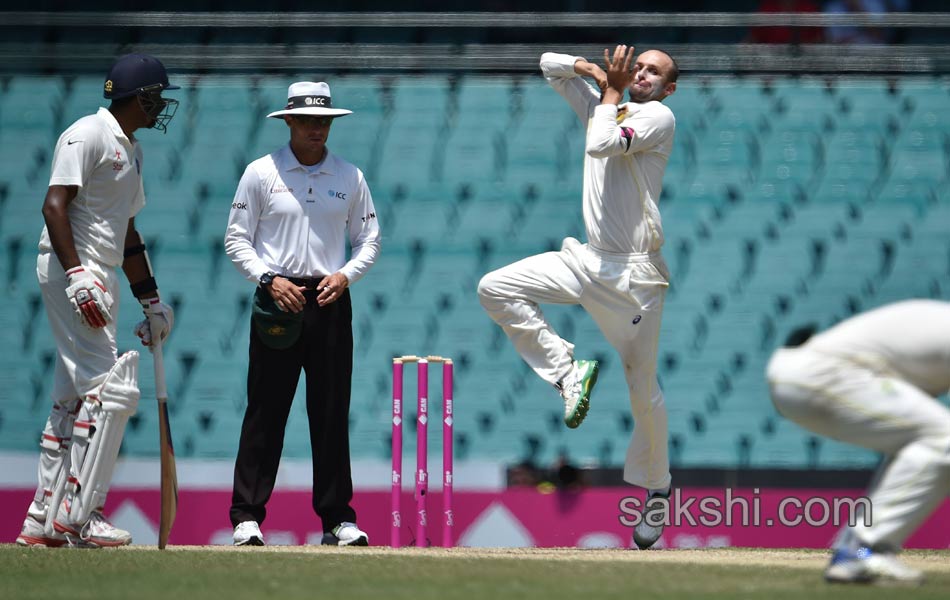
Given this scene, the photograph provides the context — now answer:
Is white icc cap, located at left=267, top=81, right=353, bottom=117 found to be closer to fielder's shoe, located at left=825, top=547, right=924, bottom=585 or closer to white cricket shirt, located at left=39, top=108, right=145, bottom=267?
white cricket shirt, located at left=39, top=108, right=145, bottom=267

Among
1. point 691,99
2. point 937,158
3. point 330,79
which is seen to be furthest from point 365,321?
point 937,158

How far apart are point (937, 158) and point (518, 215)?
7.90 ft

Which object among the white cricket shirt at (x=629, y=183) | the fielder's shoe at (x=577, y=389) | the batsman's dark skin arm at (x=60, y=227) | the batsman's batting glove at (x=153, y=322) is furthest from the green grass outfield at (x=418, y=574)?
the white cricket shirt at (x=629, y=183)

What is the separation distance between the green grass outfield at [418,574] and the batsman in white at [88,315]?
19 centimetres

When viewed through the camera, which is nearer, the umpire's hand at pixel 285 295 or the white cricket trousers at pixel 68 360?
the white cricket trousers at pixel 68 360

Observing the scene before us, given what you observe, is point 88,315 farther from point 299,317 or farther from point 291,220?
point 291,220

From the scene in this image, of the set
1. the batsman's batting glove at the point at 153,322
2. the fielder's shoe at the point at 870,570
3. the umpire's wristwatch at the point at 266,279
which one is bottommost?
the fielder's shoe at the point at 870,570

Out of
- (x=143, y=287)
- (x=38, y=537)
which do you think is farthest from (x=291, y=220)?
(x=38, y=537)

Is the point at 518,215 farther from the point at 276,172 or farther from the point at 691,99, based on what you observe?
the point at 276,172

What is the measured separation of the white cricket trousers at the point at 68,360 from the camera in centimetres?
486

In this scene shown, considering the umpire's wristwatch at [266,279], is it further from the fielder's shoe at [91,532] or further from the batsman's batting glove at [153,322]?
the fielder's shoe at [91,532]
